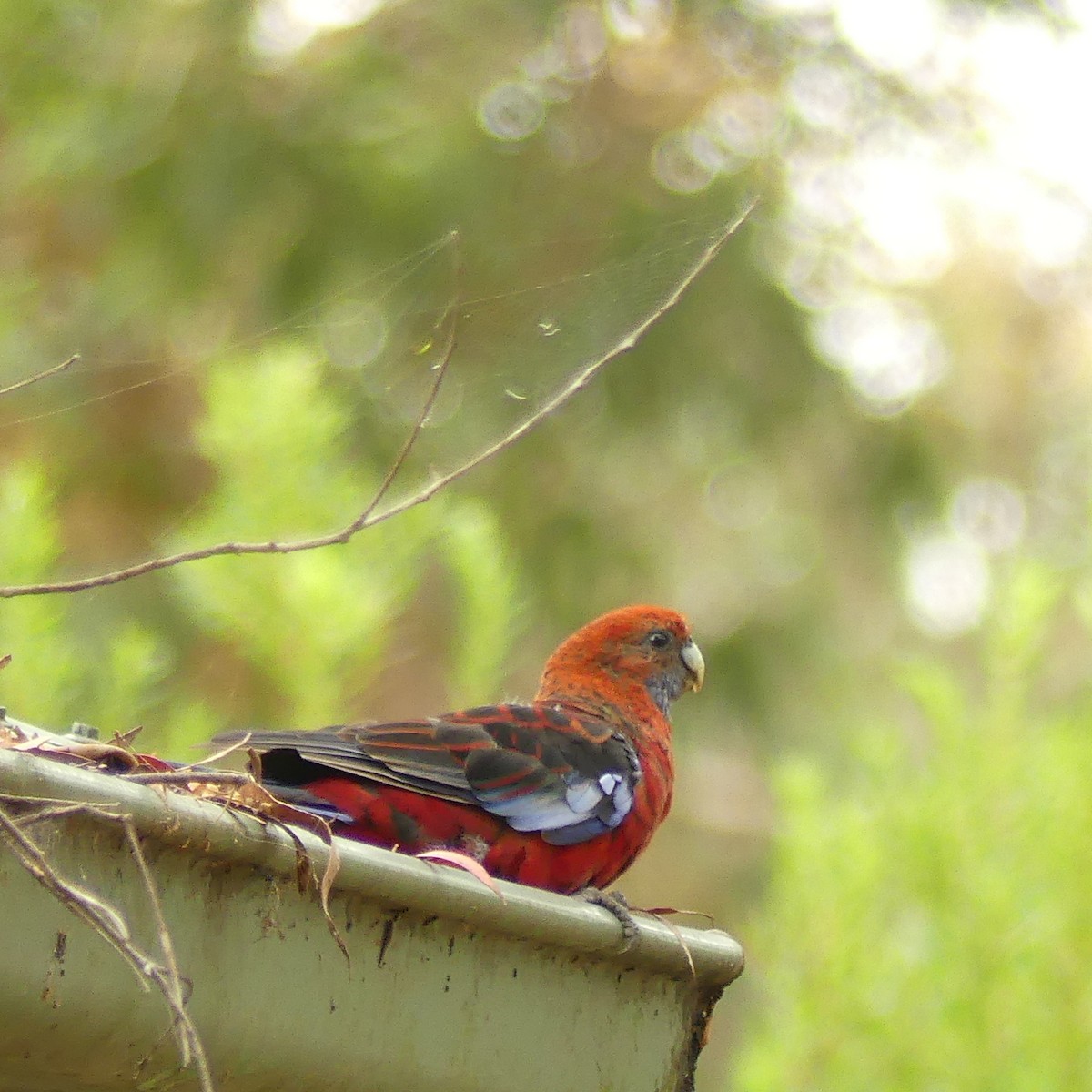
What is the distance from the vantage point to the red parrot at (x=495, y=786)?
193 centimetres

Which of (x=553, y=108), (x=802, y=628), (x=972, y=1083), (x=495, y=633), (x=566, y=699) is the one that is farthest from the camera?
(x=802, y=628)

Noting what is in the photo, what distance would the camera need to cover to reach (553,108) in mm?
5738

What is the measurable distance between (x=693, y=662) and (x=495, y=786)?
3.53ft

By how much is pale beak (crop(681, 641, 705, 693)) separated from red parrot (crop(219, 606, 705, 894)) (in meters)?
0.49

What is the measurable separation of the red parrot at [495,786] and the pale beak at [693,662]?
493 millimetres

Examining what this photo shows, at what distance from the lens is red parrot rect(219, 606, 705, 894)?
1930 millimetres

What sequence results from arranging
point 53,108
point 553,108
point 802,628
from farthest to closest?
point 802,628 < point 553,108 < point 53,108

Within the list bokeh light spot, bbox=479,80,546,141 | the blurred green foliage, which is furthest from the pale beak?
bokeh light spot, bbox=479,80,546,141

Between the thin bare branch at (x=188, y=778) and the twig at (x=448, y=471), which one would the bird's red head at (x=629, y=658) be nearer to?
the twig at (x=448, y=471)

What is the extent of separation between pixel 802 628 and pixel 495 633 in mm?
3314

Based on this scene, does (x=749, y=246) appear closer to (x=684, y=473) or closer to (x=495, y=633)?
(x=684, y=473)

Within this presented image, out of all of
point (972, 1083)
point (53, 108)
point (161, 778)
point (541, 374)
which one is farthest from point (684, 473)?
point (161, 778)

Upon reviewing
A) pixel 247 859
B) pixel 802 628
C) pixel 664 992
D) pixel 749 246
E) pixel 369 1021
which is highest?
pixel 247 859

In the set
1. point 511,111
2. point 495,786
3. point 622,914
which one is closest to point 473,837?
point 495,786
